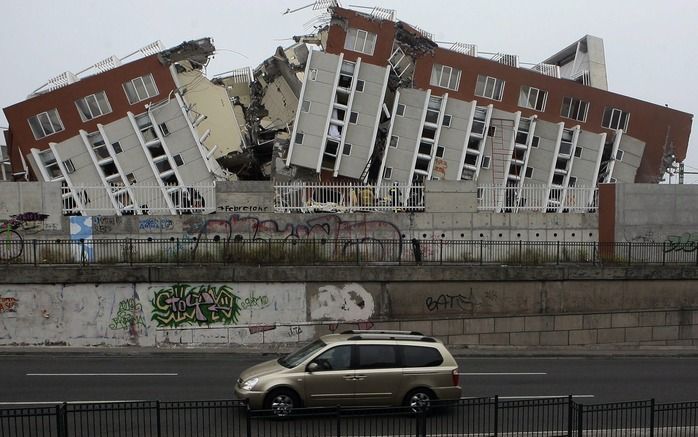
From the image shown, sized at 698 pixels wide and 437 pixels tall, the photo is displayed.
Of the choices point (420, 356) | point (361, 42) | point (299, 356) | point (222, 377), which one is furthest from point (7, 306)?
point (361, 42)

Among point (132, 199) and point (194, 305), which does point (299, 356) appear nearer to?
point (194, 305)

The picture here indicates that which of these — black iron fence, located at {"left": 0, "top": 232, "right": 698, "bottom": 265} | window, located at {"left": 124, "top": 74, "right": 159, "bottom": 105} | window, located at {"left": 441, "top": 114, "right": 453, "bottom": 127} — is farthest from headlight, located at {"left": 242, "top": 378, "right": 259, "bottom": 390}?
window, located at {"left": 441, "top": 114, "right": 453, "bottom": 127}

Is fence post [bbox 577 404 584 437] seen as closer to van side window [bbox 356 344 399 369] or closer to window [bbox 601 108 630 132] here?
van side window [bbox 356 344 399 369]

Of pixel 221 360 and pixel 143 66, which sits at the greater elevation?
pixel 143 66

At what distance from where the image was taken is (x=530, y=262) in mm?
21922

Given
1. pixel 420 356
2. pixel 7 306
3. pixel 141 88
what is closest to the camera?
pixel 420 356

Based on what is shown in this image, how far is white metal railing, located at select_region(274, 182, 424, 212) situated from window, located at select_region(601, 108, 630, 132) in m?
17.4

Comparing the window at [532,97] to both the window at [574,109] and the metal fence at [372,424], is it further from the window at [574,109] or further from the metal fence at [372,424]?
the metal fence at [372,424]

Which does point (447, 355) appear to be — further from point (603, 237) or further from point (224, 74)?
point (224, 74)

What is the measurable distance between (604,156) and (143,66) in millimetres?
25274

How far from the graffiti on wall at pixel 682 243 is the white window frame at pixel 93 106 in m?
25.3

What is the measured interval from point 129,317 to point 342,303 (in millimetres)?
5986

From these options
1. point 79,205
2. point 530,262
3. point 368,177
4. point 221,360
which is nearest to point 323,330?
point 221,360

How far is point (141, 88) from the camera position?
108 ft
